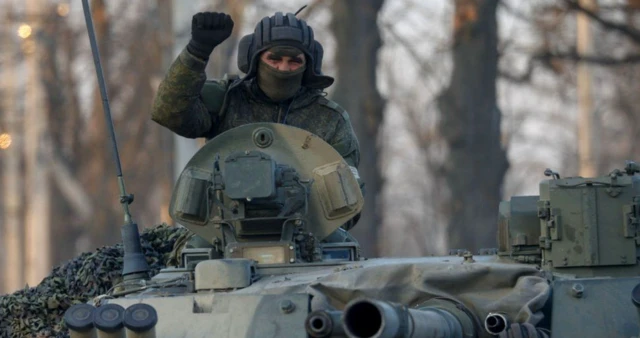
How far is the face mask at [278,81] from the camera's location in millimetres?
12812

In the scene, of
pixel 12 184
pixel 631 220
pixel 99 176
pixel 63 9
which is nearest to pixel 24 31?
pixel 63 9

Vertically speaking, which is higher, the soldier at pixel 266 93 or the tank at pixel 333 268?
the soldier at pixel 266 93

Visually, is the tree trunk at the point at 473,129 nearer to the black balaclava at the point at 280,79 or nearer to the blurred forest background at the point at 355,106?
the blurred forest background at the point at 355,106

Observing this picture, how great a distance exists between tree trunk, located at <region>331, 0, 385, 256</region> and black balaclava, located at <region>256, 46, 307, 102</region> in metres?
15.6

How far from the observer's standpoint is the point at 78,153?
42594 mm

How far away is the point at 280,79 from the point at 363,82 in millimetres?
16311

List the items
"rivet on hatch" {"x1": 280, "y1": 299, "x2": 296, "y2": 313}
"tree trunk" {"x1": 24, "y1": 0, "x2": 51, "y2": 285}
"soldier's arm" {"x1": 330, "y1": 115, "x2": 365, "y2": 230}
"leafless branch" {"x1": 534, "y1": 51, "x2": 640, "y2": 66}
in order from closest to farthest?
"rivet on hatch" {"x1": 280, "y1": 299, "x2": 296, "y2": 313}
"soldier's arm" {"x1": 330, "y1": 115, "x2": 365, "y2": 230}
"leafless branch" {"x1": 534, "y1": 51, "x2": 640, "y2": 66}
"tree trunk" {"x1": 24, "y1": 0, "x2": 51, "y2": 285}

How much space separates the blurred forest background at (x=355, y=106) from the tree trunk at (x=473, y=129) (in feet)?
0.08

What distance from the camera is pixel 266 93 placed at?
13078 mm

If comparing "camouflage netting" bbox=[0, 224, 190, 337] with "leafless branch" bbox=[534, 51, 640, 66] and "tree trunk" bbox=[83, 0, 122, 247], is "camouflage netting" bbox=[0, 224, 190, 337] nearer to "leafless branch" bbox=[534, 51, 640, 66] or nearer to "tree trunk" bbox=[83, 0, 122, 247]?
"leafless branch" bbox=[534, 51, 640, 66]

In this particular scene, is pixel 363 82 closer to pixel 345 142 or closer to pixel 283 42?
pixel 345 142

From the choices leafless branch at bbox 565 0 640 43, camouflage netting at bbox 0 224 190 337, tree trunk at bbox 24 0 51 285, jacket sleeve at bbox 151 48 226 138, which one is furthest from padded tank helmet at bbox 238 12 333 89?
tree trunk at bbox 24 0 51 285

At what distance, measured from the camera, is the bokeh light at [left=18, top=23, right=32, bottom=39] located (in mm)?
40000

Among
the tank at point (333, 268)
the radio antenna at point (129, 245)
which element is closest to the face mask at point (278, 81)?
the tank at point (333, 268)
